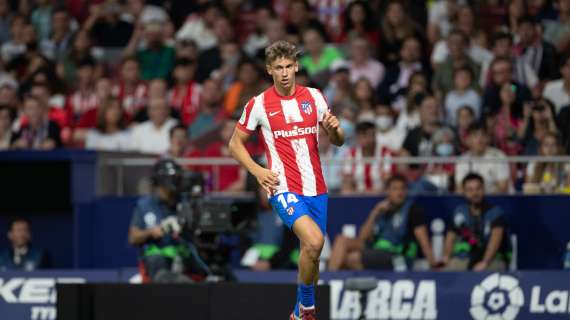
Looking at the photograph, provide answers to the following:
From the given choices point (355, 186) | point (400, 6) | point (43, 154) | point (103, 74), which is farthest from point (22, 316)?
point (400, 6)

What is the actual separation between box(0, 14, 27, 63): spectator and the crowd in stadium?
2cm

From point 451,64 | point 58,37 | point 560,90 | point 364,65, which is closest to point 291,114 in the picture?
point 560,90

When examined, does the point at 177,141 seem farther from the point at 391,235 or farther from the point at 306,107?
the point at 306,107

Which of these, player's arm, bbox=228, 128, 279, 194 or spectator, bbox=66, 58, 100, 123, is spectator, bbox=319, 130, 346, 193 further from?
player's arm, bbox=228, 128, 279, 194

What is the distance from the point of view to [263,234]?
15391 mm

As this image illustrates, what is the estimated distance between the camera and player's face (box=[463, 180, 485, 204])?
14797 millimetres

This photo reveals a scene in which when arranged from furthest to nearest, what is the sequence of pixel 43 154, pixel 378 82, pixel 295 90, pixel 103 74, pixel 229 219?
pixel 103 74 → pixel 378 82 → pixel 43 154 → pixel 229 219 → pixel 295 90

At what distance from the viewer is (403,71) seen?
17.6 meters

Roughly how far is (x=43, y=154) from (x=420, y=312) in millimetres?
5224

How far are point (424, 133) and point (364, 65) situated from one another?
222cm

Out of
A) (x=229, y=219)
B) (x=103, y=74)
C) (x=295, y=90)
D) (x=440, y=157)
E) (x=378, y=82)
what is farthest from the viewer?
(x=103, y=74)

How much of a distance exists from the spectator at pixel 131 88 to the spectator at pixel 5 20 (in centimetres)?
291

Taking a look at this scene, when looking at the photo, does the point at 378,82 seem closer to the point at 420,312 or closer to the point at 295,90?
the point at 420,312

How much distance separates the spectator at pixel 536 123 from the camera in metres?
15.5
